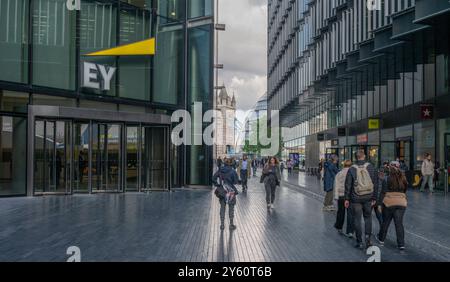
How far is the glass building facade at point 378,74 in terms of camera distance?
20.8 m

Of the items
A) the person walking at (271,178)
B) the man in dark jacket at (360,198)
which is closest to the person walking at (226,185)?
the man in dark jacket at (360,198)

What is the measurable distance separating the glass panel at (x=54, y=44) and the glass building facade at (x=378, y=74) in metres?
13.6

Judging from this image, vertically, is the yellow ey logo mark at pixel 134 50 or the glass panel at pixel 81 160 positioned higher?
the yellow ey logo mark at pixel 134 50

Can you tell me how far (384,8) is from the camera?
2498 cm

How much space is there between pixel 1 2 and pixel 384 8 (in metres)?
17.8

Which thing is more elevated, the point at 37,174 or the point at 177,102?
the point at 177,102

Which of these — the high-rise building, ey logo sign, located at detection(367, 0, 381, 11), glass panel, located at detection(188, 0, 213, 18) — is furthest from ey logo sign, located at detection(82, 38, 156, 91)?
the high-rise building

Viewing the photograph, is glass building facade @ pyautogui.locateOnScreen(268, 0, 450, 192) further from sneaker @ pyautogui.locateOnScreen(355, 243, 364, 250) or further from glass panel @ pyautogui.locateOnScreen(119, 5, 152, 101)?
glass panel @ pyautogui.locateOnScreen(119, 5, 152, 101)

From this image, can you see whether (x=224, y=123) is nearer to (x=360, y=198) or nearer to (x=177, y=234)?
(x=177, y=234)

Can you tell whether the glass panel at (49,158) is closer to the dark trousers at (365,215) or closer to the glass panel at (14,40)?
the glass panel at (14,40)

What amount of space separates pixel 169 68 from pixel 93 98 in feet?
17.2

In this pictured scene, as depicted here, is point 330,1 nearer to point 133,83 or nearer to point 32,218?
point 133,83

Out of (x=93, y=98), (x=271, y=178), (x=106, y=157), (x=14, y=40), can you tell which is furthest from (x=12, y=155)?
(x=271, y=178)
